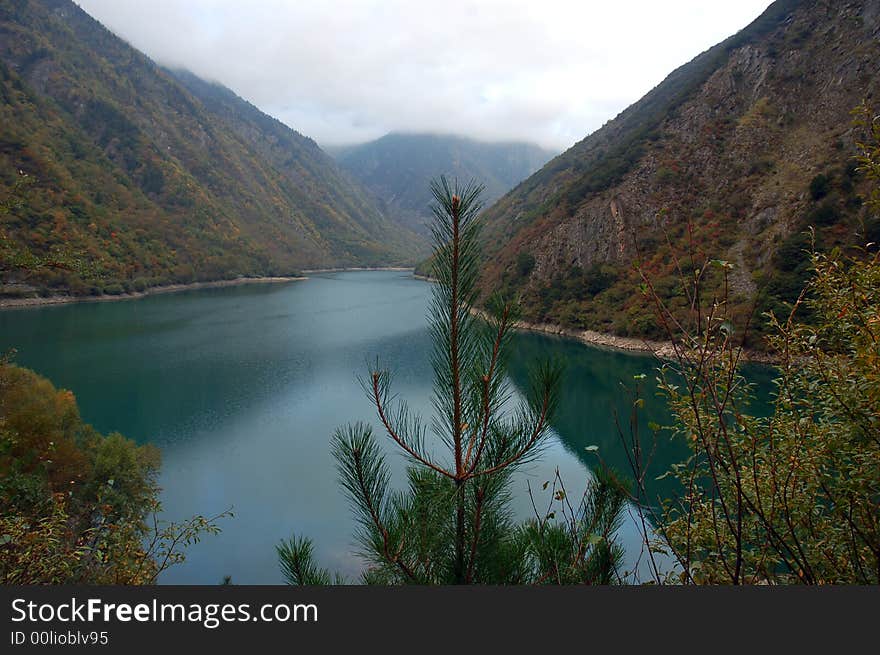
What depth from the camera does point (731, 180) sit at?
39906 millimetres

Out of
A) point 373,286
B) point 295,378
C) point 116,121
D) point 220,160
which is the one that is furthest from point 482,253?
point 220,160

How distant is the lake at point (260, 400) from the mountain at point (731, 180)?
8341 mm

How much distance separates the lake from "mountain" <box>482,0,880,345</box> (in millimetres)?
8341

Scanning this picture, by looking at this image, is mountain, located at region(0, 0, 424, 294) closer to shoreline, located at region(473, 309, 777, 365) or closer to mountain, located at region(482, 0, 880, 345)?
shoreline, located at region(473, 309, 777, 365)

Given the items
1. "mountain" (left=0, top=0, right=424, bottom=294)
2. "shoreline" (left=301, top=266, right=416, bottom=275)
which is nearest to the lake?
"mountain" (left=0, top=0, right=424, bottom=294)

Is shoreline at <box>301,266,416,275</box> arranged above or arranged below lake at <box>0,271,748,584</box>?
above

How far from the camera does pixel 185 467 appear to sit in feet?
55.3

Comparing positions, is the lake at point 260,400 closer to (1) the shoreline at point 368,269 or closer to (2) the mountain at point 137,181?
(2) the mountain at point 137,181

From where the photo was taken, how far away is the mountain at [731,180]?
104 feet

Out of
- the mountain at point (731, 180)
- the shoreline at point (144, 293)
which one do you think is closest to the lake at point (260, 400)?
the shoreline at point (144, 293)

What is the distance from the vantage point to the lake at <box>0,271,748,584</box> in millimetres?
12884

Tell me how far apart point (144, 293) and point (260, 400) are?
51301 mm

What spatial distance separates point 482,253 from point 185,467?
59.6 ft

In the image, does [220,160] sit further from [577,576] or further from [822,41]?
[577,576]
